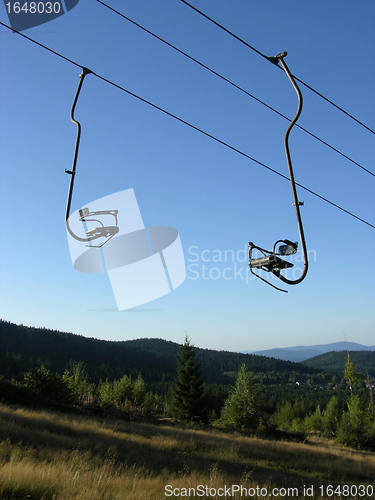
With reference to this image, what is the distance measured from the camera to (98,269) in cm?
661

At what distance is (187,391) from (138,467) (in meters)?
36.2

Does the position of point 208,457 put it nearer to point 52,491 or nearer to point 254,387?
point 52,491

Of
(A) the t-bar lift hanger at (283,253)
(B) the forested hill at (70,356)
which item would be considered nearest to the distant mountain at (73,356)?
(B) the forested hill at (70,356)

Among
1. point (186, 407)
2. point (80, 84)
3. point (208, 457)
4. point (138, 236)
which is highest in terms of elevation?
point (80, 84)

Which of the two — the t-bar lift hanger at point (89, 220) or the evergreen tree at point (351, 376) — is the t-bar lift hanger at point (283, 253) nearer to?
the t-bar lift hanger at point (89, 220)

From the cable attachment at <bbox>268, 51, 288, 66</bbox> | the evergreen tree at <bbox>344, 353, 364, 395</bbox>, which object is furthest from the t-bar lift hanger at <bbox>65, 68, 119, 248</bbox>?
the evergreen tree at <bbox>344, 353, 364, 395</bbox>

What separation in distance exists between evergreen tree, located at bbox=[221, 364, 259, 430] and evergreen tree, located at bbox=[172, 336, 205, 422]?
161 inches

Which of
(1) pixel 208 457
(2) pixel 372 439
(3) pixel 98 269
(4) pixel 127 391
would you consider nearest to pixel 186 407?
(4) pixel 127 391

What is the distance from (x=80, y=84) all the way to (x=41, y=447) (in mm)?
10008

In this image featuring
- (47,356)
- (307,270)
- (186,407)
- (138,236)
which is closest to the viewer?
(307,270)

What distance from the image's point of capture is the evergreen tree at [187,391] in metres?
42.7

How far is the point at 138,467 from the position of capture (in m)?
9.85

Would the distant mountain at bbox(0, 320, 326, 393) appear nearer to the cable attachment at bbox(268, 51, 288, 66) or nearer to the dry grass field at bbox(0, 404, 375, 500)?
the dry grass field at bbox(0, 404, 375, 500)

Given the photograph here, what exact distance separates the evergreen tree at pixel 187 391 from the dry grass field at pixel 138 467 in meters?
25.3
